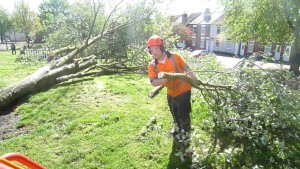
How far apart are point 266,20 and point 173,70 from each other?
1401 cm

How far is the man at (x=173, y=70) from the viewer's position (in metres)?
3.90

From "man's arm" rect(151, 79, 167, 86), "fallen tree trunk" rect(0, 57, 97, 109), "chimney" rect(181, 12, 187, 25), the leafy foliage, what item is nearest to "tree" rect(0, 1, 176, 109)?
"fallen tree trunk" rect(0, 57, 97, 109)

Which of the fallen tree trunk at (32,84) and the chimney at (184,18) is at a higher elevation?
the chimney at (184,18)

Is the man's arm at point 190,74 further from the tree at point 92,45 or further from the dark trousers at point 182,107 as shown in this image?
the tree at point 92,45

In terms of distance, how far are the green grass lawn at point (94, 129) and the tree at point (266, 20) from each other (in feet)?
36.1

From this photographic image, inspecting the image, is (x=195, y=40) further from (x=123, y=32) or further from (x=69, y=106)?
(x=69, y=106)

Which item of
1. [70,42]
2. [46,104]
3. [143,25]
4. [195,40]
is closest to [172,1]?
[143,25]

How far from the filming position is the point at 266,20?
617 inches

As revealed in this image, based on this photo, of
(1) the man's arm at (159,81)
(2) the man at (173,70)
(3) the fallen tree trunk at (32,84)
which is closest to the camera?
(1) the man's arm at (159,81)

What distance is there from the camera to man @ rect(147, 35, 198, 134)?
12.8 ft

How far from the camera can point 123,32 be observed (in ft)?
40.9

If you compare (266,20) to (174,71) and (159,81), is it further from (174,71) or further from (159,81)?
(159,81)

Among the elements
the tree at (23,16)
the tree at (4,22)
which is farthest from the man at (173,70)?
the tree at (4,22)

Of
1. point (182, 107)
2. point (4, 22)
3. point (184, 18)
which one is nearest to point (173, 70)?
point (182, 107)
